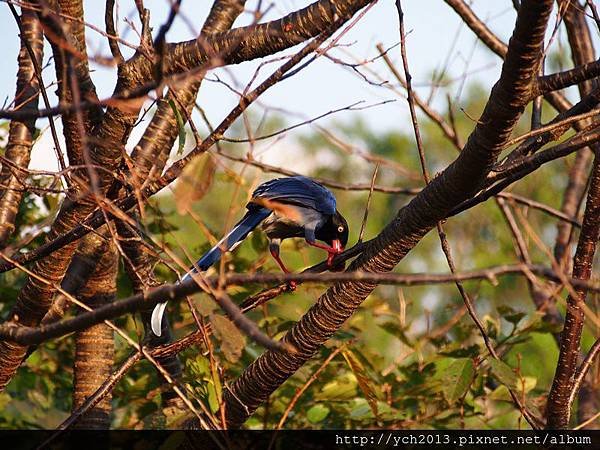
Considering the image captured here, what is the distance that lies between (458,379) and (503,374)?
0.52 m

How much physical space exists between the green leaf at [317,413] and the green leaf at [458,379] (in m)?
0.98

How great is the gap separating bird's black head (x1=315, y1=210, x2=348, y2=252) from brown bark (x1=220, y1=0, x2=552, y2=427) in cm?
230

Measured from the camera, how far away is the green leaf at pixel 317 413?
4.31 meters

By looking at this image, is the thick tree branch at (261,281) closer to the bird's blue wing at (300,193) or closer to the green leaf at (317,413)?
the green leaf at (317,413)

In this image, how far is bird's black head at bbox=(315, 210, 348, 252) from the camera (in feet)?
17.8

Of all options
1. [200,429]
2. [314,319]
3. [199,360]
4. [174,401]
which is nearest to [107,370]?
[174,401]

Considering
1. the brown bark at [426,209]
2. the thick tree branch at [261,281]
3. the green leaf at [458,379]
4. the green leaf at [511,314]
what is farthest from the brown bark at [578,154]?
the thick tree branch at [261,281]

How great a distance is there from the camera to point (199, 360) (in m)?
3.40

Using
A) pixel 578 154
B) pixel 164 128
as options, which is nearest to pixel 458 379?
pixel 164 128

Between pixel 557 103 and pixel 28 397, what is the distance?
153 inches

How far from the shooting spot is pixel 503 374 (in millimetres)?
3039

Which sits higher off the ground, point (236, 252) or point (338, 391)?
point (236, 252)

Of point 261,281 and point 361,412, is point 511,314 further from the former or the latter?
point 261,281

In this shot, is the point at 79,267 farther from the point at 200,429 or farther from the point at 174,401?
the point at 200,429
